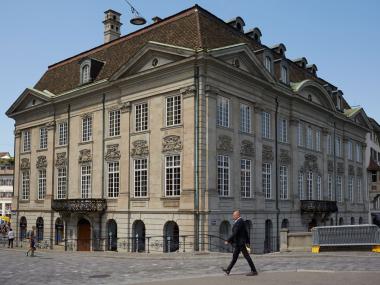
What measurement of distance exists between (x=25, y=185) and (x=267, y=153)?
20.1 m

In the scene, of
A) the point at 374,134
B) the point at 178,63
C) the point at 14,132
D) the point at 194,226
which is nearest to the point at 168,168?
the point at 194,226

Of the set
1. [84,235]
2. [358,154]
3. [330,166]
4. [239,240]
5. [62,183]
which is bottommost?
[84,235]

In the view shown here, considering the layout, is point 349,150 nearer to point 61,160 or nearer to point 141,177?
point 141,177

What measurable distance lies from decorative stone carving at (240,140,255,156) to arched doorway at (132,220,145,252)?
7310 millimetres

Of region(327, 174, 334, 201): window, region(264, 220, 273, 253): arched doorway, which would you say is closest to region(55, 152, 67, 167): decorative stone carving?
region(264, 220, 273, 253): arched doorway

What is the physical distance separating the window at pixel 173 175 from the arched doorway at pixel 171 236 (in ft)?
5.63

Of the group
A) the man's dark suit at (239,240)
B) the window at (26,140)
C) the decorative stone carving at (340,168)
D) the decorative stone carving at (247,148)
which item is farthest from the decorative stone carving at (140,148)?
the decorative stone carving at (340,168)

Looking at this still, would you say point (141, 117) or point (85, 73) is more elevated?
point (85, 73)

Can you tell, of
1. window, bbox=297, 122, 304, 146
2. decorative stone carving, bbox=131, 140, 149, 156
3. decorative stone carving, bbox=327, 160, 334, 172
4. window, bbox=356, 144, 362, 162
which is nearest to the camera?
decorative stone carving, bbox=131, 140, 149, 156

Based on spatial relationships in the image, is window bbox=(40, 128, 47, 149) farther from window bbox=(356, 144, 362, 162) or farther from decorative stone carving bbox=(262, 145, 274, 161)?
window bbox=(356, 144, 362, 162)

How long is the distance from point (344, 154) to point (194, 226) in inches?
890

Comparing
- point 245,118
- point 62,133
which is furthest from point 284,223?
point 62,133

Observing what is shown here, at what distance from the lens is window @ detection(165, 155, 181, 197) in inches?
1130

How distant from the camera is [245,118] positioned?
31.5 metres
